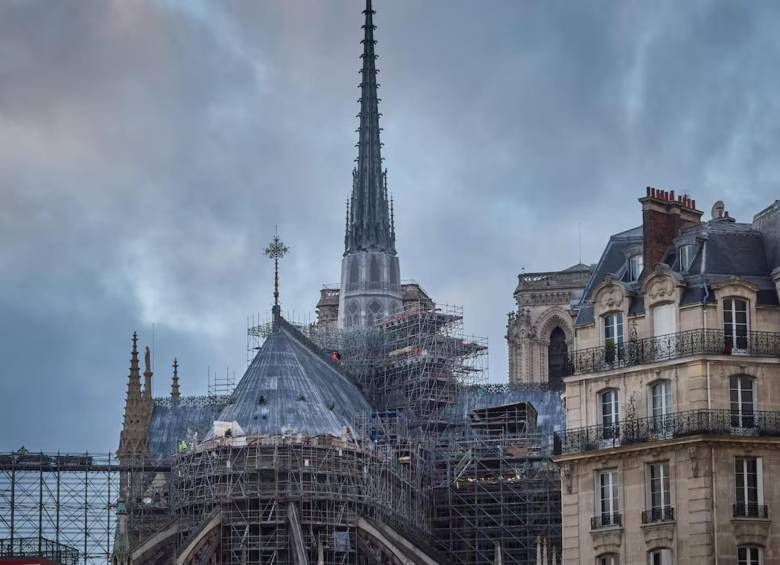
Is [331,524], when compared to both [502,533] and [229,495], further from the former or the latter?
[502,533]

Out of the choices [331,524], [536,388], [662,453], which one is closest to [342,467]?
[331,524]

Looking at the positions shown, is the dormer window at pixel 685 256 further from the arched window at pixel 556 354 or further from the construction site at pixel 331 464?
the arched window at pixel 556 354

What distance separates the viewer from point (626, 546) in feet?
190

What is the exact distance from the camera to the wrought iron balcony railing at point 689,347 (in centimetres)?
5791

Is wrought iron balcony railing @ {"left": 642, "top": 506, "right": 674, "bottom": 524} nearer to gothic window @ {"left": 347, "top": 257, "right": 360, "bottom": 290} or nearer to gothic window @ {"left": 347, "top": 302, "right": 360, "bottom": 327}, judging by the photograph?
gothic window @ {"left": 347, "top": 302, "right": 360, "bottom": 327}

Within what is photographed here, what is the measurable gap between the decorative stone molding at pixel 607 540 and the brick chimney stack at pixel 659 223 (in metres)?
7.78

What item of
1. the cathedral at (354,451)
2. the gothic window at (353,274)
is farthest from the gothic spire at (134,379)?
the gothic window at (353,274)

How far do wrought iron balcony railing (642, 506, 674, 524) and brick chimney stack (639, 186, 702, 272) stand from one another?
757cm

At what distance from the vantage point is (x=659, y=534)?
5694 centimetres

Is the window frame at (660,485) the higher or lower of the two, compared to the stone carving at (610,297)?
lower

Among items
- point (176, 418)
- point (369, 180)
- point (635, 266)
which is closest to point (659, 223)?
point (635, 266)

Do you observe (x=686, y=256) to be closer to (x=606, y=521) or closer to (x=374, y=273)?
(x=606, y=521)

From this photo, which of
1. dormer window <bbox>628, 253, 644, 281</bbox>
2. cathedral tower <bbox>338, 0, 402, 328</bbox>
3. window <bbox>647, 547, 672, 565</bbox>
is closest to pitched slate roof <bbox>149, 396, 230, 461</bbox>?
cathedral tower <bbox>338, 0, 402, 328</bbox>

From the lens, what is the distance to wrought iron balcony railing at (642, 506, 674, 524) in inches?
2239
